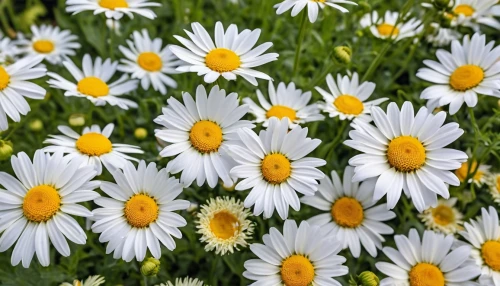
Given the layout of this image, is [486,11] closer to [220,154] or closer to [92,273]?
[220,154]

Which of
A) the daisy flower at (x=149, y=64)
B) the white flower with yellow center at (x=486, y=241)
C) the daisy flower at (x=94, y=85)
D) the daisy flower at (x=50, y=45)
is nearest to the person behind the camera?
the white flower with yellow center at (x=486, y=241)

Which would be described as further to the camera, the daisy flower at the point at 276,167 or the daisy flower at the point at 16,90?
the daisy flower at the point at 16,90

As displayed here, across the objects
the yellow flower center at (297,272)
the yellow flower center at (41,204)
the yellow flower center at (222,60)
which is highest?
the yellow flower center at (222,60)

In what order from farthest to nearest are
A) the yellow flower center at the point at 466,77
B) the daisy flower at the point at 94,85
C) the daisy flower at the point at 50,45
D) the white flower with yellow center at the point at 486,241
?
the daisy flower at the point at 50,45, the daisy flower at the point at 94,85, the yellow flower center at the point at 466,77, the white flower with yellow center at the point at 486,241

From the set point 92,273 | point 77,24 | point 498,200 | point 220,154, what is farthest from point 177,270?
point 77,24

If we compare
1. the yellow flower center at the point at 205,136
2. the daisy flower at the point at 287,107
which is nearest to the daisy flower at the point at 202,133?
the yellow flower center at the point at 205,136

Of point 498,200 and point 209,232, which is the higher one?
point 498,200

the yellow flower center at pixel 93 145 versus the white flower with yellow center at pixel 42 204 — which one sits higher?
the yellow flower center at pixel 93 145

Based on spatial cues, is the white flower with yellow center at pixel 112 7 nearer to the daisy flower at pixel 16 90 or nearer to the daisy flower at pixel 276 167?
the daisy flower at pixel 16 90
